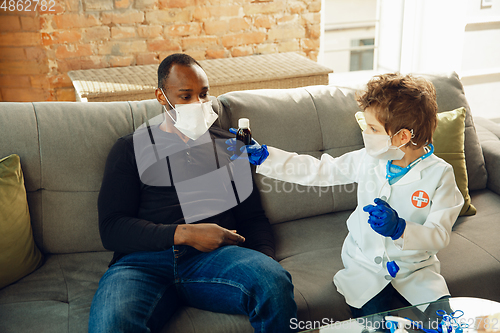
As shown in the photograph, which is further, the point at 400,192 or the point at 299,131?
the point at 299,131

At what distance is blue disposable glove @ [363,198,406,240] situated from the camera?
1.14 metres

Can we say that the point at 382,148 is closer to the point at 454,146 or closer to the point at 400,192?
the point at 400,192

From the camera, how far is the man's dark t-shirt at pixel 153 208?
1322mm

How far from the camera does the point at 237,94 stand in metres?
1.78

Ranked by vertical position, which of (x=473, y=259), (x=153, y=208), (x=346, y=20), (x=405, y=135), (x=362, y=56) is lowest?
(x=473, y=259)

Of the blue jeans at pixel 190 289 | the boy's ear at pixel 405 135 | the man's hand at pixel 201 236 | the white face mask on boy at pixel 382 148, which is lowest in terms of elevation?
the blue jeans at pixel 190 289

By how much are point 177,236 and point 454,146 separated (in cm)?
119

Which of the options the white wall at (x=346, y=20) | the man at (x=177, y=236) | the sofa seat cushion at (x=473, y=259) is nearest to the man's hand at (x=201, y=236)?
the man at (x=177, y=236)

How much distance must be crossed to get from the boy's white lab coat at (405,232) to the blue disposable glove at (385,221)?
24 millimetres

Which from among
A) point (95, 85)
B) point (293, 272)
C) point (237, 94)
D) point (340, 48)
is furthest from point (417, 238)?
point (340, 48)

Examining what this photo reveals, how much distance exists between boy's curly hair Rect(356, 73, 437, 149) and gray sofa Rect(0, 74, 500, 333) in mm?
495

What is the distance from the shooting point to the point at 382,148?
1.29m

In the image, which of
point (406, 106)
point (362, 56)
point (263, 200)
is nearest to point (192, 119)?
point (263, 200)

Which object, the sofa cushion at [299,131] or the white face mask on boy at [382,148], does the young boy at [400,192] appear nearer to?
the white face mask on boy at [382,148]
